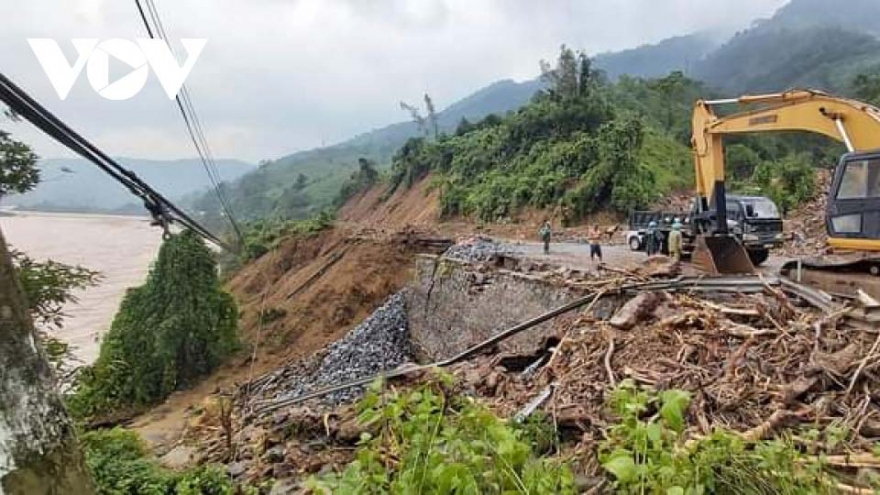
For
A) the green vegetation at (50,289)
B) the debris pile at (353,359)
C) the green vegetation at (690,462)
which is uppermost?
the green vegetation at (50,289)

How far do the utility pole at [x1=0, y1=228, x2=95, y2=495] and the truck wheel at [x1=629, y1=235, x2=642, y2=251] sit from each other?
16.8 m

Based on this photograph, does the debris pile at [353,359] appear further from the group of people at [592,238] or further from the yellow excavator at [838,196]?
the yellow excavator at [838,196]

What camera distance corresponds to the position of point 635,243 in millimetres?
18047

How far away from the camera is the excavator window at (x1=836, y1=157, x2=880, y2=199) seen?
7.62 m

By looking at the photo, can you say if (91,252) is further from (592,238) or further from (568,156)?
(592,238)

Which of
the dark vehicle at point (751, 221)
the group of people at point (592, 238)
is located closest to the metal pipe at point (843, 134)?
the dark vehicle at point (751, 221)

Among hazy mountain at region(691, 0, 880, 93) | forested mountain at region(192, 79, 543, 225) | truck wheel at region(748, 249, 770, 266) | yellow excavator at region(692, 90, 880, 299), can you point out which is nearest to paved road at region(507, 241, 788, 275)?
truck wheel at region(748, 249, 770, 266)

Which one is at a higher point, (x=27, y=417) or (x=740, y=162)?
(x=27, y=417)

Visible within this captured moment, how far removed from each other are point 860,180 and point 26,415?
27.7ft

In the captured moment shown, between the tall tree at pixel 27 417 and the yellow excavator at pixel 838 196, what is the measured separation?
7371 millimetres

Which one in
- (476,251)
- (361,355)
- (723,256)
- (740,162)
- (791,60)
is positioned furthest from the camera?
(791,60)

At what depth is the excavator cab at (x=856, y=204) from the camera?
7.64m

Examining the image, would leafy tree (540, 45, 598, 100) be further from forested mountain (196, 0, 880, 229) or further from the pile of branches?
the pile of branches

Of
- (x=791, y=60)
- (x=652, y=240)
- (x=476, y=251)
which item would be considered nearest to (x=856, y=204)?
(x=652, y=240)
